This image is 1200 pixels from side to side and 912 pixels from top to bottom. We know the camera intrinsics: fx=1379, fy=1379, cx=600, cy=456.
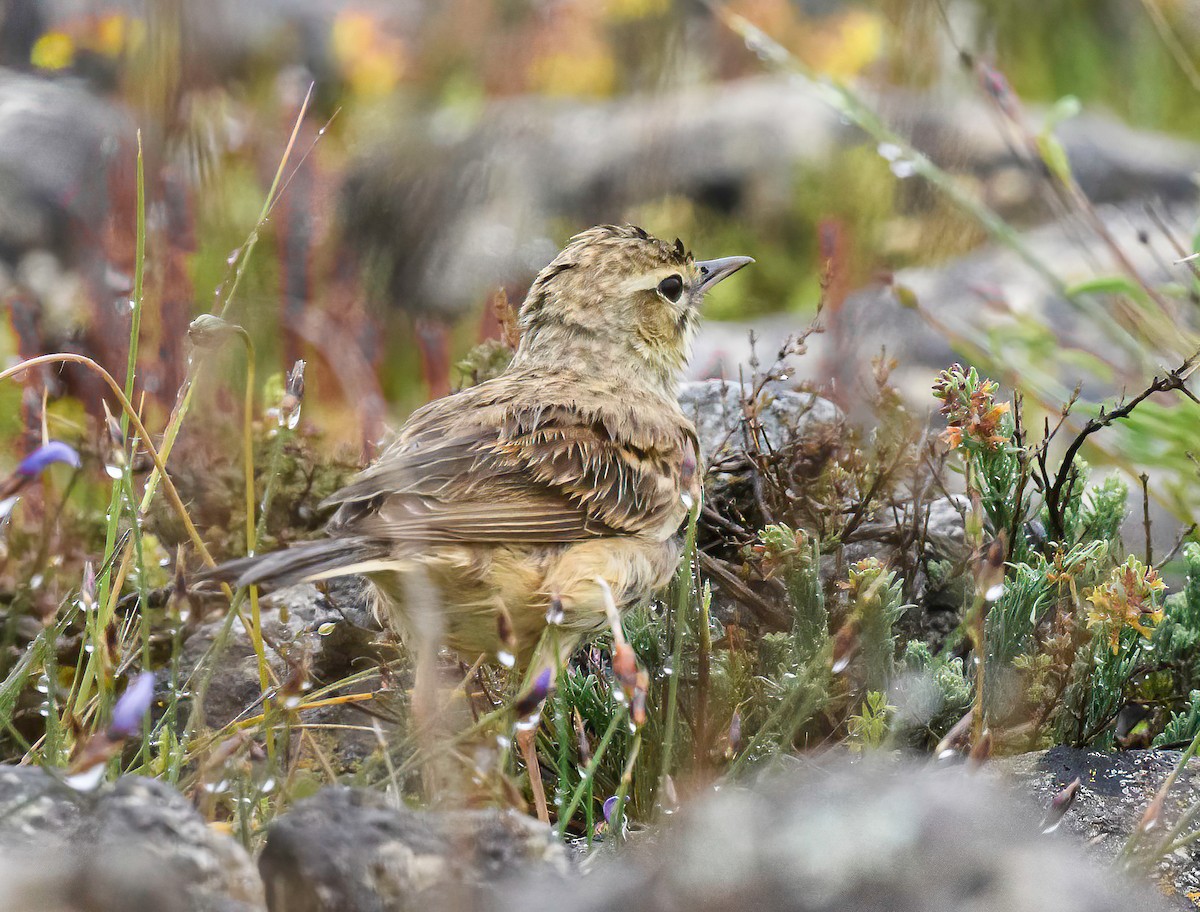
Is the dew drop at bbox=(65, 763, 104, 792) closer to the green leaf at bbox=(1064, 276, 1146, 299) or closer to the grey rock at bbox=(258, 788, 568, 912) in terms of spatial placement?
the grey rock at bbox=(258, 788, 568, 912)

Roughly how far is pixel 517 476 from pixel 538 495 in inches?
2.9

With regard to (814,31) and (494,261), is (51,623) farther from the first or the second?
(814,31)

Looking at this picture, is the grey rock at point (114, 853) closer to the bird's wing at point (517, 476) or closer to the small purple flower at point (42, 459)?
the small purple flower at point (42, 459)

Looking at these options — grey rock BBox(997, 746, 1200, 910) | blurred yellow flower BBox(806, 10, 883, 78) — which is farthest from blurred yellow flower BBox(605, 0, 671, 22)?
grey rock BBox(997, 746, 1200, 910)

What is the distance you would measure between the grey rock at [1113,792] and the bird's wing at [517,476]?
113cm

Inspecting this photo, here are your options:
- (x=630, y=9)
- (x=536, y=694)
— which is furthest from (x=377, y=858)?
(x=630, y=9)

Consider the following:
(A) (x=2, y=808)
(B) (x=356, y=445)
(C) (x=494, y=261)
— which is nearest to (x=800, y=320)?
(C) (x=494, y=261)

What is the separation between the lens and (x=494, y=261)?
8500mm

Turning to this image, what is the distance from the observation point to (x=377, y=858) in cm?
213

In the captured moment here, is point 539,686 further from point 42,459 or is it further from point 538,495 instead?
point 538,495

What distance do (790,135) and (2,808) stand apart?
8554 millimetres

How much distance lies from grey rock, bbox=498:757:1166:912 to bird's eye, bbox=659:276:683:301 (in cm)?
257

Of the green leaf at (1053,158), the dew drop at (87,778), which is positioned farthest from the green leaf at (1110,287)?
the dew drop at (87,778)

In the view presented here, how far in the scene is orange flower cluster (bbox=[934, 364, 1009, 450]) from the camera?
132 inches
